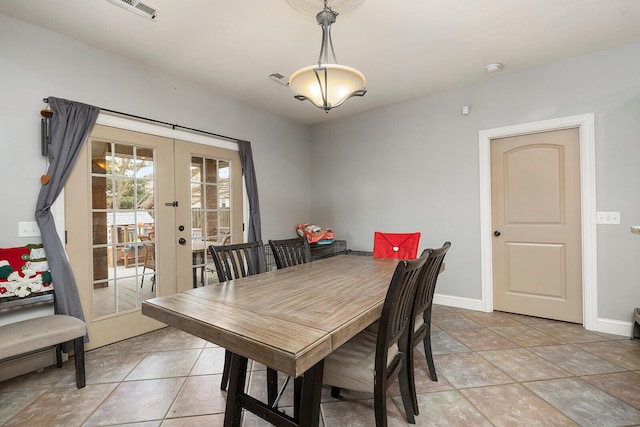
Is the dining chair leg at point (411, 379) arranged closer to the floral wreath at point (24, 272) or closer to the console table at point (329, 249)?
the console table at point (329, 249)

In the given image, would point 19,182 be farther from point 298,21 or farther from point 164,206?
point 298,21

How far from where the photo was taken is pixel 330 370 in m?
1.41

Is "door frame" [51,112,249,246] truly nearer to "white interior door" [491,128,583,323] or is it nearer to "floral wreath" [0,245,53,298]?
"floral wreath" [0,245,53,298]

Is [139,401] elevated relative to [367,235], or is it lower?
lower

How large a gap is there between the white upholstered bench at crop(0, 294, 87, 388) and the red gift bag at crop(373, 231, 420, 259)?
96.2 inches

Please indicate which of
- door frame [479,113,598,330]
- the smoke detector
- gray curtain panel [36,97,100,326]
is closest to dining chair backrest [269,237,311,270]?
gray curtain panel [36,97,100,326]

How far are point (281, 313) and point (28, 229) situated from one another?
7.56 ft

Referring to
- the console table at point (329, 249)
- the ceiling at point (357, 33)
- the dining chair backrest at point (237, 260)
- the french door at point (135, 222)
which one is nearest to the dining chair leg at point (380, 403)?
the dining chair backrest at point (237, 260)

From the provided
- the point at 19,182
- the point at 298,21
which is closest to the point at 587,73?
the point at 298,21

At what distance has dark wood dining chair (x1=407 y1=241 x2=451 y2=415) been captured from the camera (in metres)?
1.57

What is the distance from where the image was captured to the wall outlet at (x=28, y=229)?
2.19 metres

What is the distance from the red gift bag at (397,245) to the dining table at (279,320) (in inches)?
41.9

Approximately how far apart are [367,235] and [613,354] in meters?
2.66

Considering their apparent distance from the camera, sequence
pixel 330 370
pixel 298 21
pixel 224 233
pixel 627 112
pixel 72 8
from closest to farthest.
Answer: pixel 330 370, pixel 72 8, pixel 298 21, pixel 627 112, pixel 224 233
